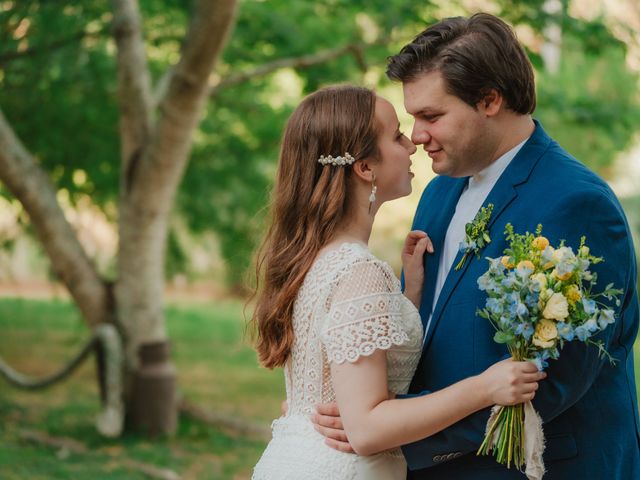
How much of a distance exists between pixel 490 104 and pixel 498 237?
476 mm

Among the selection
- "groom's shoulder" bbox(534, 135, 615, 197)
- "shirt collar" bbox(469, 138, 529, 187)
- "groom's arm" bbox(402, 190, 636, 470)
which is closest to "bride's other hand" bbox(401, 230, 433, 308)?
"shirt collar" bbox(469, 138, 529, 187)

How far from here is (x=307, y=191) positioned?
2.86m

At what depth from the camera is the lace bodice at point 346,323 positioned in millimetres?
2619

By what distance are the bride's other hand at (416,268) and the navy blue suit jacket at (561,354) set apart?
0.31 meters

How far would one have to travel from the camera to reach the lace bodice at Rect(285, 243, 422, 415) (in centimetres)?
262

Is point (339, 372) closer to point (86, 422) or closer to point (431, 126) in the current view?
point (431, 126)

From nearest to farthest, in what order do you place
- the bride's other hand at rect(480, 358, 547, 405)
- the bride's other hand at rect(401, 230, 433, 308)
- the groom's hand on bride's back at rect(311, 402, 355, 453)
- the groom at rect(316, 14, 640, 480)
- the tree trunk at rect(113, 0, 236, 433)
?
1. the bride's other hand at rect(480, 358, 547, 405)
2. the groom at rect(316, 14, 640, 480)
3. the groom's hand on bride's back at rect(311, 402, 355, 453)
4. the bride's other hand at rect(401, 230, 433, 308)
5. the tree trunk at rect(113, 0, 236, 433)

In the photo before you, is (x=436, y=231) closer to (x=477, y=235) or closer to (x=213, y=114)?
(x=477, y=235)

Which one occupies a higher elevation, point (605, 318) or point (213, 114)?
point (213, 114)

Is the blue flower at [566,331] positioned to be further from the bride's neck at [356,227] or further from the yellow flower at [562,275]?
the bride's neck at [356,227]

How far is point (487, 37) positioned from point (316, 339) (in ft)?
3.69

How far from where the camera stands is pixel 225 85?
8.76m

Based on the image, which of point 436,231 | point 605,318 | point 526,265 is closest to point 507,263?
point 526,265

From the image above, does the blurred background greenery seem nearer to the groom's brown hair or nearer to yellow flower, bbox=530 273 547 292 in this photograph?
the groom's brown hair
